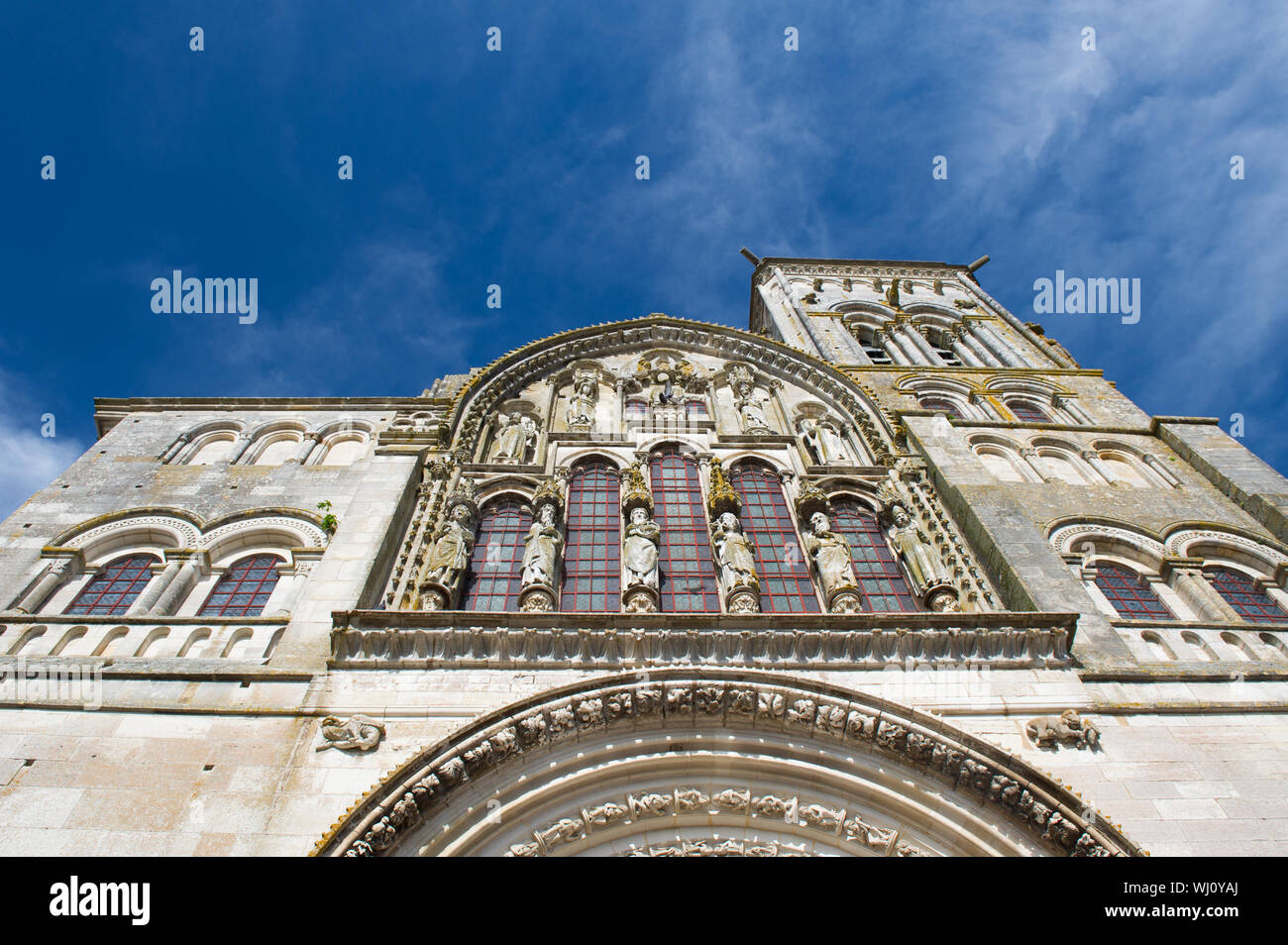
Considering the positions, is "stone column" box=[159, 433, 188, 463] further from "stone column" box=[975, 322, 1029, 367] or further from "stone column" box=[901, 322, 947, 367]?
"stone column" box=[975, 322, 1029, 367]

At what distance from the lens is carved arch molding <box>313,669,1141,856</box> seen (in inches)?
323

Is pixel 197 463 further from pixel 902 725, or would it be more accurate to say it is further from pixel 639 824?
pixel 902 725

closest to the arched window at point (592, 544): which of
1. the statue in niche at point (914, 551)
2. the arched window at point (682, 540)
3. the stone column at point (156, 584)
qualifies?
the arched window at point (682, 540)

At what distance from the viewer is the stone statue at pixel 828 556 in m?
12.2

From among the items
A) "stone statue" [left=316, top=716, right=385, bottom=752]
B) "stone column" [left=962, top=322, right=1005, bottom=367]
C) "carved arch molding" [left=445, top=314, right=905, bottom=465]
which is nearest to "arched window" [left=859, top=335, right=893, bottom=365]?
"stone column" [left=962, top=322, right=1005, bottom=367]

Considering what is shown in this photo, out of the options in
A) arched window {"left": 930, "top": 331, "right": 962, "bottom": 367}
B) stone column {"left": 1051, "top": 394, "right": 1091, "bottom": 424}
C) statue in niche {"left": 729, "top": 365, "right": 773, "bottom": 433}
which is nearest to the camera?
statue in niche {"left": 729, "top": 365, "right": 773, "bottom": 433}

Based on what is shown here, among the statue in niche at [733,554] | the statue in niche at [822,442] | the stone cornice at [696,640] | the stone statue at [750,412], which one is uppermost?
the stone statue at [750,412]

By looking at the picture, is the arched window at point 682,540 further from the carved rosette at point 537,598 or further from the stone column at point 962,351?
the stone column at point 962,351

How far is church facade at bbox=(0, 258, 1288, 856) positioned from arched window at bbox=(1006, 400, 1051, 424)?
94.7 inches

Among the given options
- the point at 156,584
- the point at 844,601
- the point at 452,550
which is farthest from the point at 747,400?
the point at 156,584

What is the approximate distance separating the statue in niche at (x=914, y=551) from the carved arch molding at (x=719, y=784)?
3.72 m

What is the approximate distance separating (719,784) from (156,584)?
8303 millimetres

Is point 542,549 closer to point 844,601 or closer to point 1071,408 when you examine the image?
point 844,601

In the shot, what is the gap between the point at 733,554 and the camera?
41.4ft
